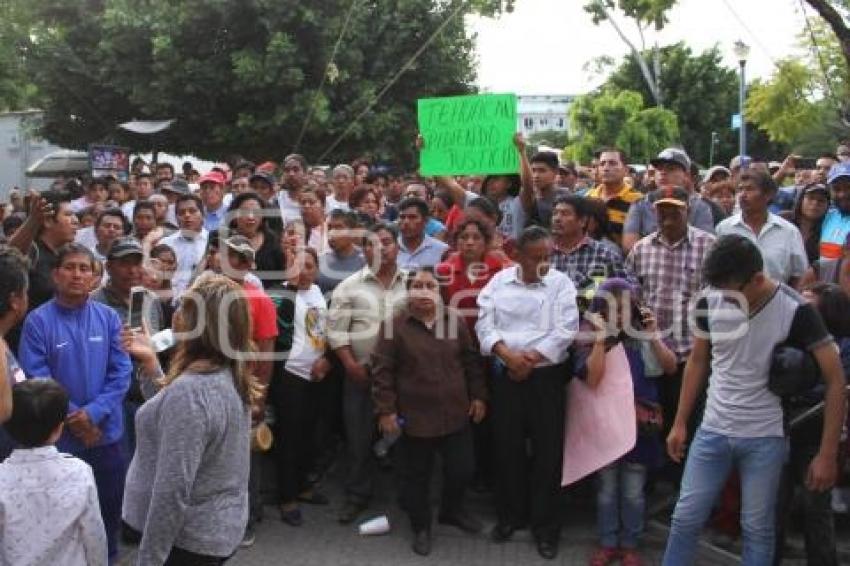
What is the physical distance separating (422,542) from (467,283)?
5.45 feet

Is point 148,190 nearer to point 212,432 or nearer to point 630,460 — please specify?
point 630,460

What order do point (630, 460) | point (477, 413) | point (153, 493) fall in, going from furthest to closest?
1. point (477, 413)
2. point (630, 460)
3. point (153, 493)

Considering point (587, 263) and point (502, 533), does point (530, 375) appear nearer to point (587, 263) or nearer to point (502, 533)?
point (587, 263)

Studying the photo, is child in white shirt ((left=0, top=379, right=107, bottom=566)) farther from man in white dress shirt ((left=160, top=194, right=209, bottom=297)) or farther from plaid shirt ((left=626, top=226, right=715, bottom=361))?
plaid shirt ((left=626, top=226, right=715, bottom=361))

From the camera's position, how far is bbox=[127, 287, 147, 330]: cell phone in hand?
516 cm

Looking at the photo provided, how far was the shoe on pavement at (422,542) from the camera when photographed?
5363mm

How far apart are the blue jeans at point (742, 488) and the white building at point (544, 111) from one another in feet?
397

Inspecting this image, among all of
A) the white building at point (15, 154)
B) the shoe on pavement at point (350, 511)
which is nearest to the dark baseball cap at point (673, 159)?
the shoe on pavement at point (350, 511)

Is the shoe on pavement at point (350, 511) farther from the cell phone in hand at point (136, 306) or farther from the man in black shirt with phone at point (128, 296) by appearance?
the cell phone in hand at point (136, 306)

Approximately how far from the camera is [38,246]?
5.76 metres

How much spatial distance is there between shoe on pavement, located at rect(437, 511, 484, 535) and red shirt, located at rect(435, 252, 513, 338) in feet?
3.82

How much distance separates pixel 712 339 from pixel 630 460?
126 cm

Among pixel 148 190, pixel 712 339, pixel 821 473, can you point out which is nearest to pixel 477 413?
pixel 712 339

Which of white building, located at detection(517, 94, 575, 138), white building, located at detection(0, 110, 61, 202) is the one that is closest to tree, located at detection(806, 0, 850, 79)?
white building, located at detection(0, 110, 61, 202)
